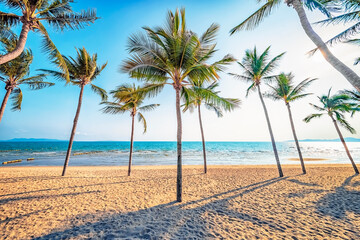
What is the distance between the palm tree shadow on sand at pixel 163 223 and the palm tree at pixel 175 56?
97 centimetres

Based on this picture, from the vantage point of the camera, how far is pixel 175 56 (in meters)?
5.45

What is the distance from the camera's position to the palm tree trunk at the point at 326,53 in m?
3.24

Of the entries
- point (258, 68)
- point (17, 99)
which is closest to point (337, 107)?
point (258, 68)

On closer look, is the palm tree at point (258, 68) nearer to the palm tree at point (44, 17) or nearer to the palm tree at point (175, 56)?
the palm tree at point (175, 56)

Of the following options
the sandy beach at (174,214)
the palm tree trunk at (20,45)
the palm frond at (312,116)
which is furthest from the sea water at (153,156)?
the palm tree trunk at (20,45)

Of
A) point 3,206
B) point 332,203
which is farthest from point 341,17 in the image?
point 3,206

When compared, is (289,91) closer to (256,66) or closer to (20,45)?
(256,66)

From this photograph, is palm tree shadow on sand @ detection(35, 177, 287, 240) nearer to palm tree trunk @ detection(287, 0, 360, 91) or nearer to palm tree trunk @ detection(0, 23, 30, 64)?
palm tree trunk @ detection(287, 0, 360, 91)

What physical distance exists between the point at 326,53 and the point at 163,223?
21.3ft

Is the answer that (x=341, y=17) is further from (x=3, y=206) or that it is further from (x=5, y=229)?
(x=3, y=206)

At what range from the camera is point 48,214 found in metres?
4.07

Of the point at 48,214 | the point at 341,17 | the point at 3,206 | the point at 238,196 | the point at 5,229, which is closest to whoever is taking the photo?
the point at 5,229

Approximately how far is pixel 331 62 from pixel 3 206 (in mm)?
10687

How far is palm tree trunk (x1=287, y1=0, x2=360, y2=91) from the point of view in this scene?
3244 mm
